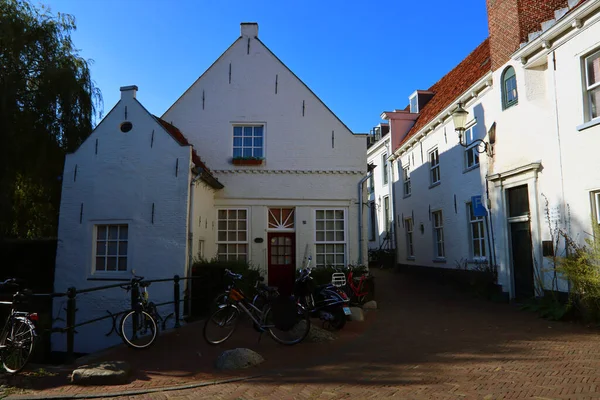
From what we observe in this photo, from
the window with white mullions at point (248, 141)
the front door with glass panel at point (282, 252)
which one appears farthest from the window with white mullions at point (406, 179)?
the window with white mullions at point (248, 141)

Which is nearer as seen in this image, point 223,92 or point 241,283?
point 241,283

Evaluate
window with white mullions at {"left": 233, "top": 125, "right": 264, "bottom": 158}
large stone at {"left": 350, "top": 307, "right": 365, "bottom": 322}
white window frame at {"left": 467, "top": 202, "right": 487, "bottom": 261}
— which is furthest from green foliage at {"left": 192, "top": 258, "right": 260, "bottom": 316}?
white window frame at {"left": 467, "top": 202, "right": 487, "bottom": 261}

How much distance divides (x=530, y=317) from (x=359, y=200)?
18.2 ft

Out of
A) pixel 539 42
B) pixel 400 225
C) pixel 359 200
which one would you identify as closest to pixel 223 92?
pixel 359 200

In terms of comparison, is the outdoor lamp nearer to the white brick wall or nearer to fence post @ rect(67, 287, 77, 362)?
the white brick wall

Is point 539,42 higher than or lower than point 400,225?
higher

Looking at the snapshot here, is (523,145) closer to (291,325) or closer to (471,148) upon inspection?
(471,148)

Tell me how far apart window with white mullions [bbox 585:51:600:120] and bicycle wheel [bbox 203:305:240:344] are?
7.96 meters

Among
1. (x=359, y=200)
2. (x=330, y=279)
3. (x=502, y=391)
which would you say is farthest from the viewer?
(x=359, y=200)

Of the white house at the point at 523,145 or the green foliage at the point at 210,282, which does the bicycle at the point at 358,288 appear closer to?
the green foliage at the point at 210,282

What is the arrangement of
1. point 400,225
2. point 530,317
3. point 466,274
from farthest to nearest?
point 400,225, point 466,274, point 530,317

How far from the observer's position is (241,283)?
996cm

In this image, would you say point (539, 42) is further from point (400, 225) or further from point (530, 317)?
point (400, 225)


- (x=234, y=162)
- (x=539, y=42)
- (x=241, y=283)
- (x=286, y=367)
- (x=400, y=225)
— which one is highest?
(x=539, y=42)
